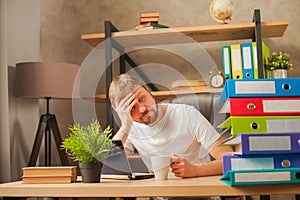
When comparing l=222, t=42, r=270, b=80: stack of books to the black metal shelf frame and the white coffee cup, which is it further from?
the white coffee cup

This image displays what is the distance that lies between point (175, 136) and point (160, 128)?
8 centimetres

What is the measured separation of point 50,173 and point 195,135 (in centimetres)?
92

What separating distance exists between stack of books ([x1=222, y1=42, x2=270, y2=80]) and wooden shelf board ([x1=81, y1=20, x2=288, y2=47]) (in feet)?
0.39

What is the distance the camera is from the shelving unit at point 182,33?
114 inches

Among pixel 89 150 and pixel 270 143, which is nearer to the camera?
pixel 270 143

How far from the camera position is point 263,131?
121 centimetres

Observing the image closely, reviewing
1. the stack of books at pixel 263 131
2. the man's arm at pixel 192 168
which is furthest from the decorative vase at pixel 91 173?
the stack of books at pixel 263 131

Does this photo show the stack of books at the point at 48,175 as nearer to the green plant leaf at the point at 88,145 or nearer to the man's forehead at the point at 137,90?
the green plant leaf at the point at 88,145

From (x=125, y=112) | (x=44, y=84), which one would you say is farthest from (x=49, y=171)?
(x=44, y=84)

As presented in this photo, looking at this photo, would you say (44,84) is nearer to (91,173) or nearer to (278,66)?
(278,66)

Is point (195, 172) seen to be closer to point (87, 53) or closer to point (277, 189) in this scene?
point (277, 189)

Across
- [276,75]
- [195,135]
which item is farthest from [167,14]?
[195,135]

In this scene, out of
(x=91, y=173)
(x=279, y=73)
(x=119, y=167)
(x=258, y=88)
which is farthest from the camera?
(x=279, y=73)

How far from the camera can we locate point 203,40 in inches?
128
